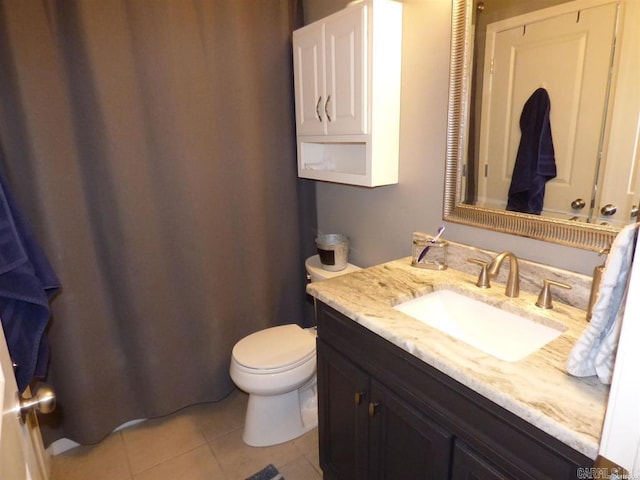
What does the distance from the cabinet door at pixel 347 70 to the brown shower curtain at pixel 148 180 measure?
0.43 metres

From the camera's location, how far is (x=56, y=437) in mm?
1782

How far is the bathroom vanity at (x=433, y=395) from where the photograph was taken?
2.51 feet

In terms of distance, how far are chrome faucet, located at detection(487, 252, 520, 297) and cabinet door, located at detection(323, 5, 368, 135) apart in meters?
0.73

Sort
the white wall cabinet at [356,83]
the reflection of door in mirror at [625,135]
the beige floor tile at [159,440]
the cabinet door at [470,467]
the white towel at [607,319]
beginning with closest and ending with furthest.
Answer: the white towel at [607,319] < the cabinet door at [470,467] < the reflection of door in mirror at [625,135] < the white wall cabinet at [356,83] < the beige floor tile at [159,440]

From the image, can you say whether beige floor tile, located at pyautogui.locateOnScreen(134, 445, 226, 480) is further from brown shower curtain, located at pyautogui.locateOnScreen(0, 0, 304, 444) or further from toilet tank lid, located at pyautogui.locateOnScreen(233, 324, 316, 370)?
toilet tank lid, located at pyautogui.locateOnScreen(233, 324, 316, 370)

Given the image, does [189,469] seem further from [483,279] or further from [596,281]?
[596,281]

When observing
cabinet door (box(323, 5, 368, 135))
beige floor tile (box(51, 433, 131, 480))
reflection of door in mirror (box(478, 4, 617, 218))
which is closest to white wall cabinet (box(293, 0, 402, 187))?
cabinet door (box(323, 5, 368, 135))

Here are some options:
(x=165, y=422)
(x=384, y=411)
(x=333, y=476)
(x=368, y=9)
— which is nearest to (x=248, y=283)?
(x=165, y=422)

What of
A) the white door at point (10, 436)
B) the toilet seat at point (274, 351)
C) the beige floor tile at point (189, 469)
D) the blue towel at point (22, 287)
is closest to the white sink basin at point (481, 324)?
the toilet seat at point (274, 351)

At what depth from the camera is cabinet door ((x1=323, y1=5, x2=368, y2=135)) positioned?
1497 mm

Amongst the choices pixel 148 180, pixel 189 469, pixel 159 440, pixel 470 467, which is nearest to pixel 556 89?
pixel 470 467

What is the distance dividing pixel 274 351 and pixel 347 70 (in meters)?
1.27

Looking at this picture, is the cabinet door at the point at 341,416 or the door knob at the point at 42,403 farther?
the cabinet door at the point at 341,416

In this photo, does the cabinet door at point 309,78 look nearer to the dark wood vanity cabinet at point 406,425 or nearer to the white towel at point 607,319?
the dark wood vanity cabinet at point 406,425
